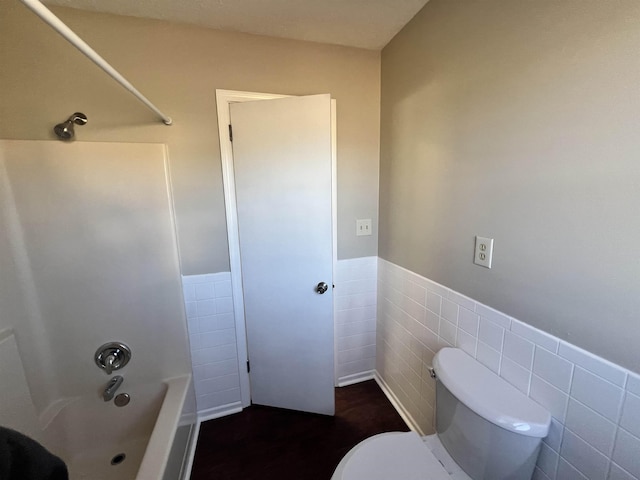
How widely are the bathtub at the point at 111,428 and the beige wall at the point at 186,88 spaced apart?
0.74 metres

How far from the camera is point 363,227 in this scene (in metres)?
1.84

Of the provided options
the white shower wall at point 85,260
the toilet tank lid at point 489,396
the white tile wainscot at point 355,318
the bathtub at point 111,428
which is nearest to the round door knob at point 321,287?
the white tile wainscot at point 355,318

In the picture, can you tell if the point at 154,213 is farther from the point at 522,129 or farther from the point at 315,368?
the point at 522,129

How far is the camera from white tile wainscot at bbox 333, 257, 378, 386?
186 centimetres

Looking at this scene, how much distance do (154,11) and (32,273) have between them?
4.83 ft

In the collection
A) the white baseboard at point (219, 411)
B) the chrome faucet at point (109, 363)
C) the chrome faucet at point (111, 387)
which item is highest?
the chrome faucet at point (109, 363)

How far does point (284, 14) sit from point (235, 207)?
106 cm

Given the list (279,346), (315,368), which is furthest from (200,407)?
Result: (315,368)

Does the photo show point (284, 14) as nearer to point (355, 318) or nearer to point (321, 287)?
point (321, 287)

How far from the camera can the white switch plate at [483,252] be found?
3.38 ft

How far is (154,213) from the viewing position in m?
1.43

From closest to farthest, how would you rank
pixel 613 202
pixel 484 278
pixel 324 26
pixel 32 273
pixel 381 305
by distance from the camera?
pixel 613 202
pixel 484 278
pixel 32 273
pixel 324 26
pixel 381 305

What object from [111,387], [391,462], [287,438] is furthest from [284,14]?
[287,438]

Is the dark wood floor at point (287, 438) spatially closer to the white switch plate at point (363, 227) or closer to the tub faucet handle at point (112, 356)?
the tub faucet handle at point (112, 356)
